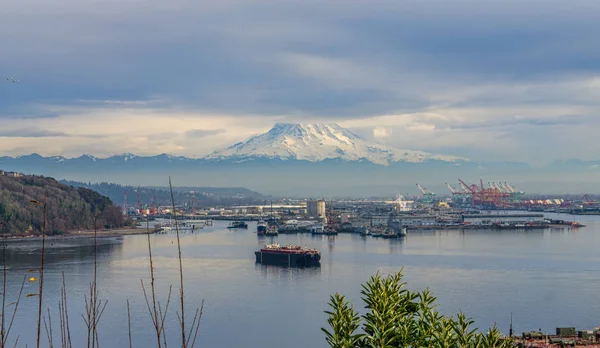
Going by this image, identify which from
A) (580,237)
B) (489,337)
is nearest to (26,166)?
(580,237)

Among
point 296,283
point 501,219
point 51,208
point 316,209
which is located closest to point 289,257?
point 296,283

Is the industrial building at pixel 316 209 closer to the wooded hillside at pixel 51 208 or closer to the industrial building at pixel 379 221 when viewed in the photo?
the industrial building at pixel 379 221

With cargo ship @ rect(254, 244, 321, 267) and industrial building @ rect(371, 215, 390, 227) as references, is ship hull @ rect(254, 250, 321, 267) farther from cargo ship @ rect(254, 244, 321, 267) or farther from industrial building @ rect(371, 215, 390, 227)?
industrial building @ rect(371, 215, 390, 227)

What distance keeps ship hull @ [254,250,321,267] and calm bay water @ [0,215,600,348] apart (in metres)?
0.47

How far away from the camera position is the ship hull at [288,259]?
78.3 ft

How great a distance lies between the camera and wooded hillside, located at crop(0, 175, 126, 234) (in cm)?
3819

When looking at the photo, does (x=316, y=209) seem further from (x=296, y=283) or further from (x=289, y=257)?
(x=296, y=283)

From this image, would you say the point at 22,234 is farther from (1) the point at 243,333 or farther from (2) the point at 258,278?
(1) the point at 243,333

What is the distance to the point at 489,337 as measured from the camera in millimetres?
4316

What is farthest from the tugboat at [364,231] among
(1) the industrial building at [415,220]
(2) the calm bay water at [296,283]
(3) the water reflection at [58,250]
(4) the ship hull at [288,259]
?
(4) the ship hull at [288,259]

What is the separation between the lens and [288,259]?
80.1ft

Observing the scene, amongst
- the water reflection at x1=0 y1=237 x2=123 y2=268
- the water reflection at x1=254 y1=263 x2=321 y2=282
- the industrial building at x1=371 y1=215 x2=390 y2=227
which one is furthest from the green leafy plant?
the industrial building at x1=371 y1=215 x2=390 y2=227

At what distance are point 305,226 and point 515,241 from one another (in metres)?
15.2

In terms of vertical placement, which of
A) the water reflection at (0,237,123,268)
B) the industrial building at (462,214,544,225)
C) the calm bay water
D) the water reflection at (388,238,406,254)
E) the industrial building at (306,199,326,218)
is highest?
the industrial building at (306,199,326,218)
